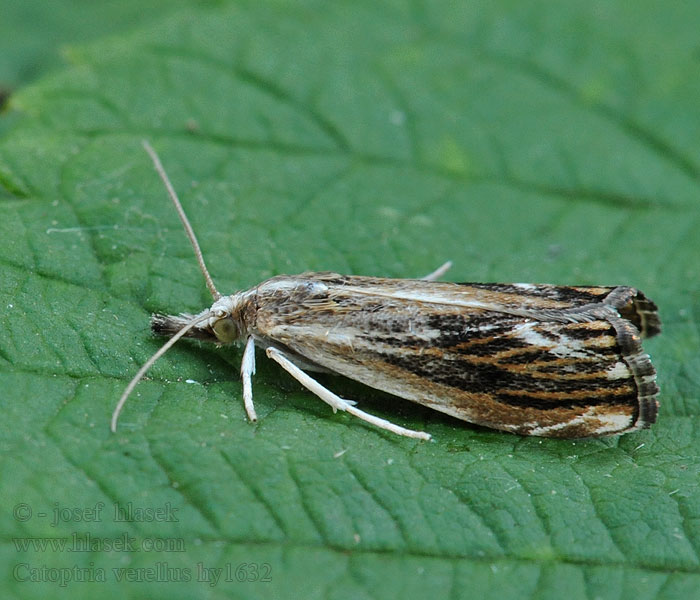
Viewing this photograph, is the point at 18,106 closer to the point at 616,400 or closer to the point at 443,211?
the point at 443,211

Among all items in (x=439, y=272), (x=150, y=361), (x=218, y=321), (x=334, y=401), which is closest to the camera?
(x=150, y=361)

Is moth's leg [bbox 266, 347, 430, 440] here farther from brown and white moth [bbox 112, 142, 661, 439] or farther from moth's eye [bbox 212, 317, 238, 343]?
moth's eye [bbox 212, 317, 238, 343]

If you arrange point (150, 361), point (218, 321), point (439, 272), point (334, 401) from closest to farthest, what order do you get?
point (150, 361), point (334, 401), point (218, 321), point (439, 272)

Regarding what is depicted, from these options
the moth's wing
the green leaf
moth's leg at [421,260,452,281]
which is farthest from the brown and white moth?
moth's leg at [421,260,452,281]

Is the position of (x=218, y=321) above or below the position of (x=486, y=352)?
below

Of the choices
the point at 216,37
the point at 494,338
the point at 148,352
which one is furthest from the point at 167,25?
the point at 494,338

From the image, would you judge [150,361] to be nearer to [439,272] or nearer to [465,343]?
[465,343]

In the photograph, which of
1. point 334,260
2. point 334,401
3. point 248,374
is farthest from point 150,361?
point 334,260
